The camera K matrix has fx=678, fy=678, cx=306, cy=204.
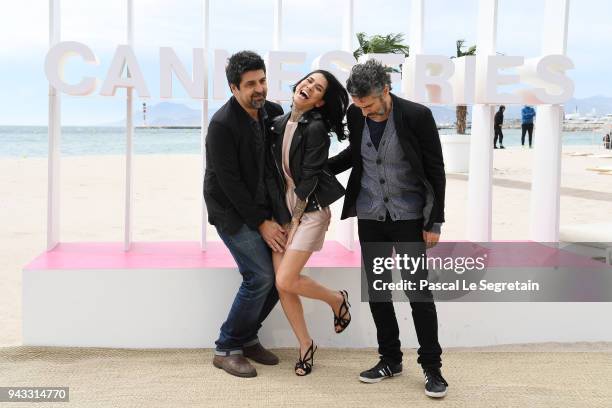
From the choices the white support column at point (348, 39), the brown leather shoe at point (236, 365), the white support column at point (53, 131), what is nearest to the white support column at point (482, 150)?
the white support column at point (348, 39)

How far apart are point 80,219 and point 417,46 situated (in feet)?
23.1

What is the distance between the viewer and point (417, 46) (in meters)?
4.56

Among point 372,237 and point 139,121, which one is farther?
point 139,121

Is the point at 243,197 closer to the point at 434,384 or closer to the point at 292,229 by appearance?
the point at 292,229

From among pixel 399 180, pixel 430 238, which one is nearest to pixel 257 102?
pixel 399 180

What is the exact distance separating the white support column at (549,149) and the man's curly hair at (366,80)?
6.15 ft

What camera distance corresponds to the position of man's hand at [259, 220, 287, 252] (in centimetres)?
350

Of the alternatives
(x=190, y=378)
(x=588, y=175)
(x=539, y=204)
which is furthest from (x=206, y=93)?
(x=588, y=175)

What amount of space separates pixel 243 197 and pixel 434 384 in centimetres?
132

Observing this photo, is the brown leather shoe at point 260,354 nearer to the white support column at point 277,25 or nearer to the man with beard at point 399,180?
the man with beard at point 399,180

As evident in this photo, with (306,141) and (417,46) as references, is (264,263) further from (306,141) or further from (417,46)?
(417,46)

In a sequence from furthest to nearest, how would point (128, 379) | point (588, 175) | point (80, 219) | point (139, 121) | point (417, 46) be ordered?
point (139, 121), point (588, 175), point (80, 219), point (417, 46), point (128, 379)

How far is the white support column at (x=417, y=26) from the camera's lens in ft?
14.8

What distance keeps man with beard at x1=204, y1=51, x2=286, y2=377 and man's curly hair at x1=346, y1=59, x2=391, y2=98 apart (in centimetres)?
52
